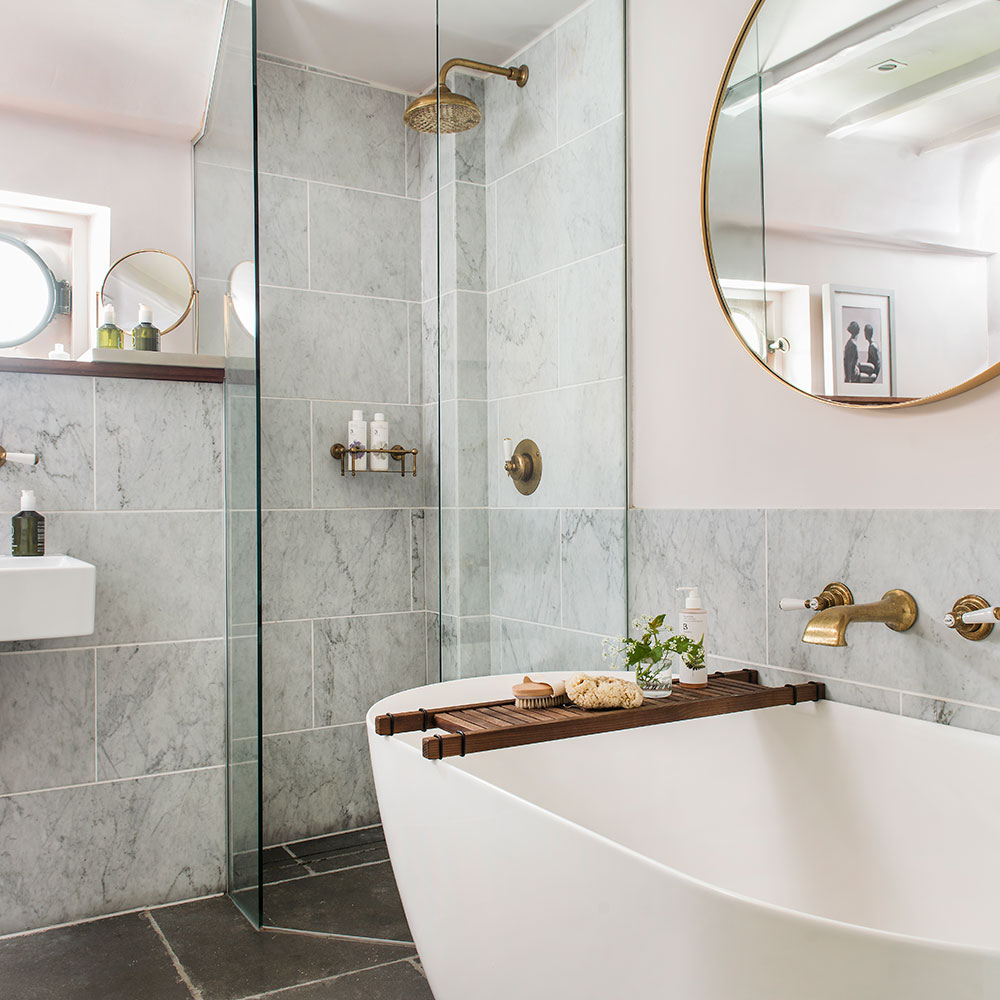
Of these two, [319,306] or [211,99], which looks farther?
[211,99]

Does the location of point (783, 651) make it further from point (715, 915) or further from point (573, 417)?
point (715, 915)

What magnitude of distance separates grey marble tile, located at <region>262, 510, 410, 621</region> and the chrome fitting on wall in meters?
0.38

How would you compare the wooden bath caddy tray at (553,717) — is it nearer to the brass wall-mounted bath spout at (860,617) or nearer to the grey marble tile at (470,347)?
the brass wall-mounted bath spout at (860,617)

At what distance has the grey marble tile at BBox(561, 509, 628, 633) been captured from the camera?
2338 millimetres

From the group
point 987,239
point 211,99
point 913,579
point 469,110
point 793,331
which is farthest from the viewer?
point 211,99

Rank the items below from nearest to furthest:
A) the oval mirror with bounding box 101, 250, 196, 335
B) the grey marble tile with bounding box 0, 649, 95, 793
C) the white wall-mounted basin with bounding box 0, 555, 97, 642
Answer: the white wall-mounted basin with bounding box 0, 555, 97, 642
the grey marble tile with bounding box 0, 649, 95, 793
the oval mirror with bounding box 101, 250, 196, 335

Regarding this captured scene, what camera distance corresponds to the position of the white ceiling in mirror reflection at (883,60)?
1550mm

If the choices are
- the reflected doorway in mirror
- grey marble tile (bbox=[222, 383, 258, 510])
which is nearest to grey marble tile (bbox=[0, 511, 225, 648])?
grey marble tile (bbox=[222, 383, 258, 510])

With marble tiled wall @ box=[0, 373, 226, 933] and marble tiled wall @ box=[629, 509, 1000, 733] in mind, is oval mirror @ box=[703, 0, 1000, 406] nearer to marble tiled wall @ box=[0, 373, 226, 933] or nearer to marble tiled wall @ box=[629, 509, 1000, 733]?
marble tiled wall @ box=[629, 509, 1000, 733]

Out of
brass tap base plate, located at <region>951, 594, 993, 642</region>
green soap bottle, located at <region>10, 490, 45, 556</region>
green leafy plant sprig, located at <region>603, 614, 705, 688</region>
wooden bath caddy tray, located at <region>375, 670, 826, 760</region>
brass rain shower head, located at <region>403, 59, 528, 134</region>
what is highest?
brass rain shower head, located at <region>403, 59, 528, 134</region>

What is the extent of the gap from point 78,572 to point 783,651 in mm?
1548

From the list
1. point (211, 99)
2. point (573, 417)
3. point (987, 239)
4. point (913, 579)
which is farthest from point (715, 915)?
point (211, 99)

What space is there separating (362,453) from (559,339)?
0.60 metres

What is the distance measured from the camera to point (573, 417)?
237cm
